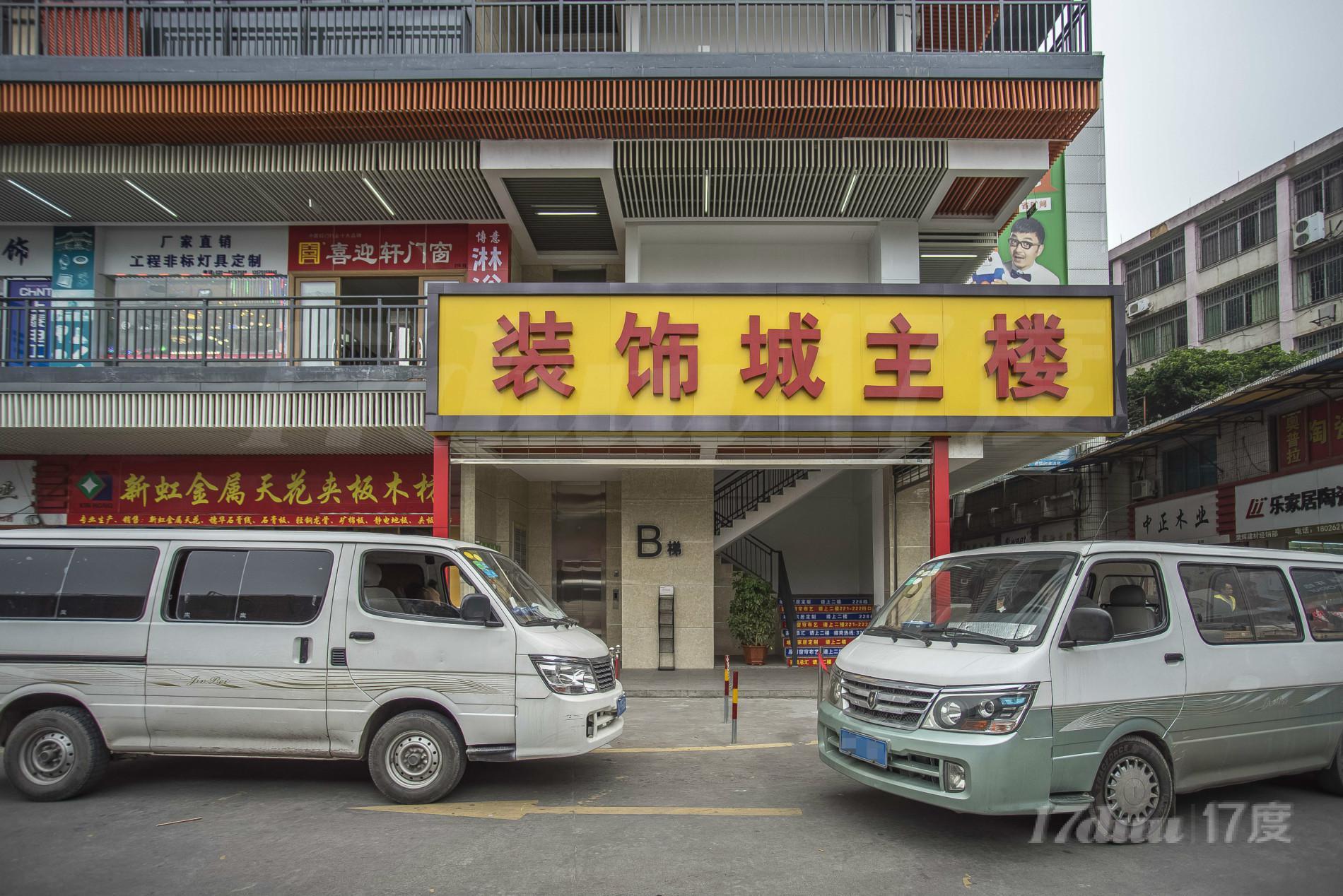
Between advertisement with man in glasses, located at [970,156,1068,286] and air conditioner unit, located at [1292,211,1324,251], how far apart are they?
10239 millimetres

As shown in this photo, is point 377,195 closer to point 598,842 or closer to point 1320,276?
point 598,842

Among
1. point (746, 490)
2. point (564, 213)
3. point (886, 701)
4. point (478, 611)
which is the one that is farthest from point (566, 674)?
point (746, 490)

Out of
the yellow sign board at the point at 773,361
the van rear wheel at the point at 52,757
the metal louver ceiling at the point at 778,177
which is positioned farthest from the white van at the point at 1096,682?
Answer: the metal louver ceiling at the point at 778,177

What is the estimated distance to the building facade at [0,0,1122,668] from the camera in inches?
520

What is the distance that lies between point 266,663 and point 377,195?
972 centimetres

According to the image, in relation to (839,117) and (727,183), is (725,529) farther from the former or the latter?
(839,117)

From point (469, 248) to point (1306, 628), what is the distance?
13.2 metres

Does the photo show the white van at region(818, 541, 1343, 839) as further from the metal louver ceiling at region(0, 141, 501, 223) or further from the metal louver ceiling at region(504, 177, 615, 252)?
the metal louver ceiling at region(0, 141, 501, 223)

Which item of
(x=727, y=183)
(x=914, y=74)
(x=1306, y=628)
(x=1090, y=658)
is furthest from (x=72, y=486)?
(x=1306, y=628)

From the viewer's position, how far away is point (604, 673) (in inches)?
309

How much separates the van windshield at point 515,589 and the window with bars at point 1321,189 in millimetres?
36683

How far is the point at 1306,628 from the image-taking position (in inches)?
283

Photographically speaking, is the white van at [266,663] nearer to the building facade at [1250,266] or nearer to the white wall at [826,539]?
the white wall at [826,539]

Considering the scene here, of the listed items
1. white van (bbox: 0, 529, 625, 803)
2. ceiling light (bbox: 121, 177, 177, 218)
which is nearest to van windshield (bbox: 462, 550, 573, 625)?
white van (bbox: 0, 529, 625, 803)
